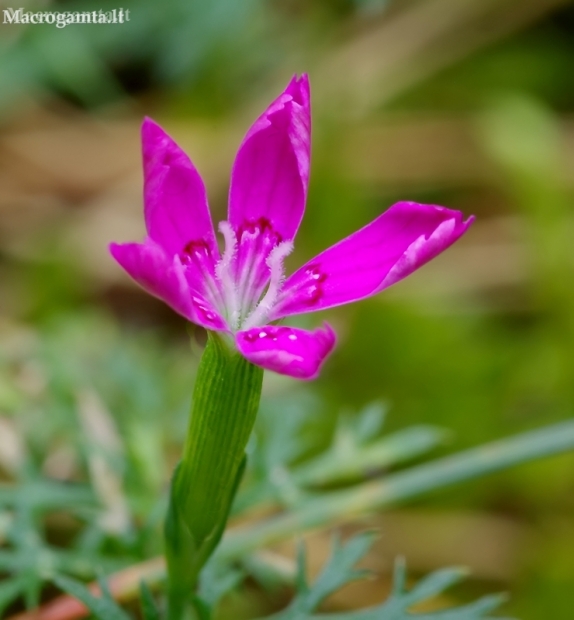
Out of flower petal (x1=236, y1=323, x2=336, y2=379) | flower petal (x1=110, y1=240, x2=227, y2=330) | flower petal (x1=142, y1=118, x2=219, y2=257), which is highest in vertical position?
flower petal (x1=142, y1=118, x2=219, y2=257)

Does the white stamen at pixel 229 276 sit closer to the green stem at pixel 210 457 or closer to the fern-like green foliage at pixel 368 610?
the green stem at pixel 210 457

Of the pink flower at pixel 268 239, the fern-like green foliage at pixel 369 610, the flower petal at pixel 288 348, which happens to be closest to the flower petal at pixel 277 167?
the pink flower at pixel 268 239

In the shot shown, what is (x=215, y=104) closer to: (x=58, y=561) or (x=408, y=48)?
(x=408, y=48)

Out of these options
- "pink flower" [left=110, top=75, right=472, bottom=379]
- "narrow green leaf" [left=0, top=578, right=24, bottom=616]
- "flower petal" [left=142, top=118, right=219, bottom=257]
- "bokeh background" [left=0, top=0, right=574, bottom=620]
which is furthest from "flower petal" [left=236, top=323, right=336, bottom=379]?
"bokeh background" [left=0, top=0, right=574, bottom=620]

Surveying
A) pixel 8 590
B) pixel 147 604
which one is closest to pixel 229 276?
pixel 147 604

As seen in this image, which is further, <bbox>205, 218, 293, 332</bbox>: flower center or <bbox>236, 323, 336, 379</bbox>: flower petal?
<bbox>205, 218, 293, 332</bbox>: flower center

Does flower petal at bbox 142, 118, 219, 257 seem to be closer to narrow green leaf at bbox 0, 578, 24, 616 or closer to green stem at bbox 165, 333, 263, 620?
green stem at bbox 165, 333, 263, 620
